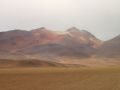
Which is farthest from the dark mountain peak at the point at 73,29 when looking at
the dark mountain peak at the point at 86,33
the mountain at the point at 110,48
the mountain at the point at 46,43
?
the mountain at the point at 110,48

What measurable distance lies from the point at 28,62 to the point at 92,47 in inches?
2420

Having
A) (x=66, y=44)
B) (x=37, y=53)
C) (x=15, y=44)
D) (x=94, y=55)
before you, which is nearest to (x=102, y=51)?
(x=94, y=55)

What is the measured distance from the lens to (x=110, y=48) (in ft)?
453

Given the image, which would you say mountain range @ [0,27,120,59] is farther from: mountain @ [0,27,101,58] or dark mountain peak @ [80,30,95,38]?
dark mountain peak @ [80,30,95,38]

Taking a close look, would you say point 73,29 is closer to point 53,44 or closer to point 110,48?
point 53,44

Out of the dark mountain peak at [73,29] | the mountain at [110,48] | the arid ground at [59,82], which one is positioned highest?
the dark mountain peak at [73,29]

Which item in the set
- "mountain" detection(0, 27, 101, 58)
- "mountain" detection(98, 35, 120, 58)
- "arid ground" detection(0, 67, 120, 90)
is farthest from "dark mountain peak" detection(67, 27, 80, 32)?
"arid ground" detection(0, 67, 120, 90)

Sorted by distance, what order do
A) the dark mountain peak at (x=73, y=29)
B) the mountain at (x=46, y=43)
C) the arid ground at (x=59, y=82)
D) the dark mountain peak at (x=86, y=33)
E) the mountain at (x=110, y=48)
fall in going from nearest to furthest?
the arid ground at (x=59, y=82), the mountain at (x=46, y=43), the mountain at (x=110, y=48), the dark mountain peak at (x=73, y=29), the dark mountain peak at (x=86, y=33)

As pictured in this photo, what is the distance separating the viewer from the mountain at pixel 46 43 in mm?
128875

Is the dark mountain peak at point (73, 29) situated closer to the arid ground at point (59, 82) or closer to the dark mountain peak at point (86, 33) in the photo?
the dark mountain peak at point (86, 33)

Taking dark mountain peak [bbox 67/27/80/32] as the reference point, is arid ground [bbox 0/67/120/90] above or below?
below

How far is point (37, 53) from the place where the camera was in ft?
419

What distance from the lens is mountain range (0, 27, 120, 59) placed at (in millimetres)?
128750

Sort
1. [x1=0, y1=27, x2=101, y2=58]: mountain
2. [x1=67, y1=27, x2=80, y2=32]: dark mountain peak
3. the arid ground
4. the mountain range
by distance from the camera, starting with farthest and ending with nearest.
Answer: [x1=67, y1=27, x2=80, y2=32]: dark mountain peak, [x1=0, y1=27, x2=101, y2=58]: mountain, the mountain range, the arid ground
